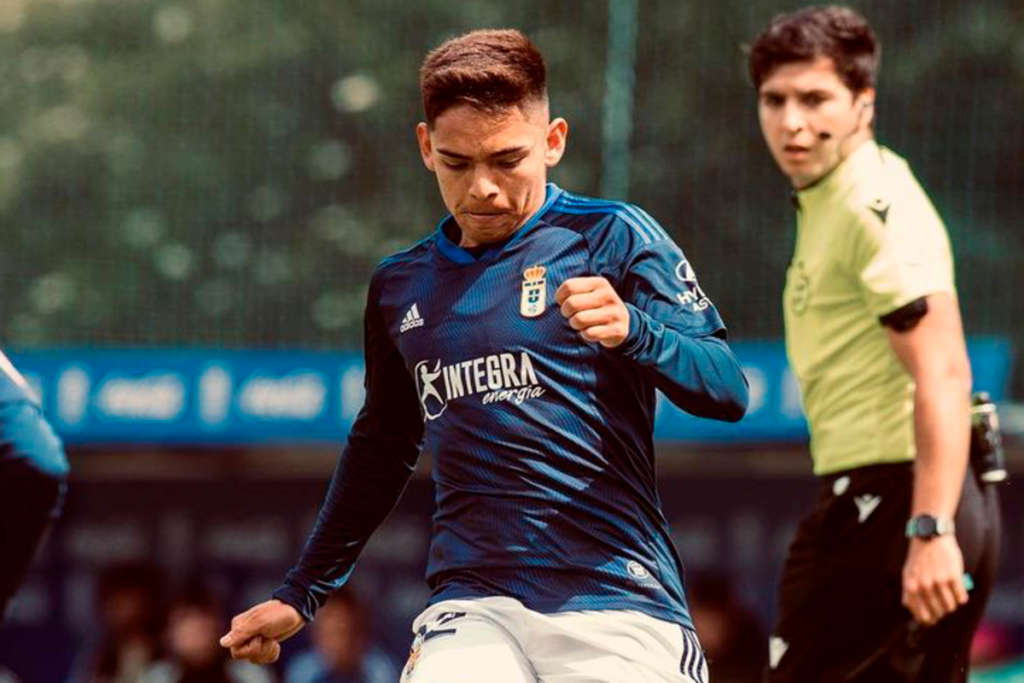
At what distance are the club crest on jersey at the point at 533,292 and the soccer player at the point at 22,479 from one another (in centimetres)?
106

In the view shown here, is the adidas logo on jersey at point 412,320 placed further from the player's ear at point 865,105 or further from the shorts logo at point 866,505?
the player's ear at point 865,105

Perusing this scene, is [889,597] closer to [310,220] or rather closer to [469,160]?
[469,160]

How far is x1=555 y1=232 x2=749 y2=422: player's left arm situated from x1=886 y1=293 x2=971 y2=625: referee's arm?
38.1 inches

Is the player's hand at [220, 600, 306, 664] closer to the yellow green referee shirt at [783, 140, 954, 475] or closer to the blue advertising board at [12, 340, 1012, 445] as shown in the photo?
the yellow green referee shirt at [783, 140, 954, 475]

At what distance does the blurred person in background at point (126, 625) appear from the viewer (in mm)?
12195

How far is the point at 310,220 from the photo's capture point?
1302 centimetres

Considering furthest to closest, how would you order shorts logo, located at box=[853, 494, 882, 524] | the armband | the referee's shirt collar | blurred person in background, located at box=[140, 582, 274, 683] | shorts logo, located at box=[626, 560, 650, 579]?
blurred person in background, located at box=[140, 582, 274, 683] < the referee's shirt collar < shorts logo, located at box=[853, 494, 882, 524] < the armband < shorts logo, located at box=[626, 560, 650, 579]

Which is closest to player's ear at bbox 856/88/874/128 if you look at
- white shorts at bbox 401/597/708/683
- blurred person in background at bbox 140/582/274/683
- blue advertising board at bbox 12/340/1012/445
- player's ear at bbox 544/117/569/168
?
player's ear at bbox 544/117/569/168

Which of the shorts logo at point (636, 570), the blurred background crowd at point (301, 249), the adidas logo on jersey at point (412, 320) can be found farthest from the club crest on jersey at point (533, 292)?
the blurred background crowd at point (301, 249)

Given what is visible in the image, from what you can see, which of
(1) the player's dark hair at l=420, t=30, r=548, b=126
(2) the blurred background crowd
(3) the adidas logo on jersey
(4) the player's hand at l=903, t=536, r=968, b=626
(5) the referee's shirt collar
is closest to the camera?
(1) the player's dark hair at l=420, t=30, r=548, b=126

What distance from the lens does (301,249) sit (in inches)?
509

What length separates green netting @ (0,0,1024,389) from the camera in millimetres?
12594

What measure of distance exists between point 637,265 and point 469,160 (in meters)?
0.40

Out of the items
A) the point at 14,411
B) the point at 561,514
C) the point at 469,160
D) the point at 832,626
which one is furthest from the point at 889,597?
the point at 14,411
